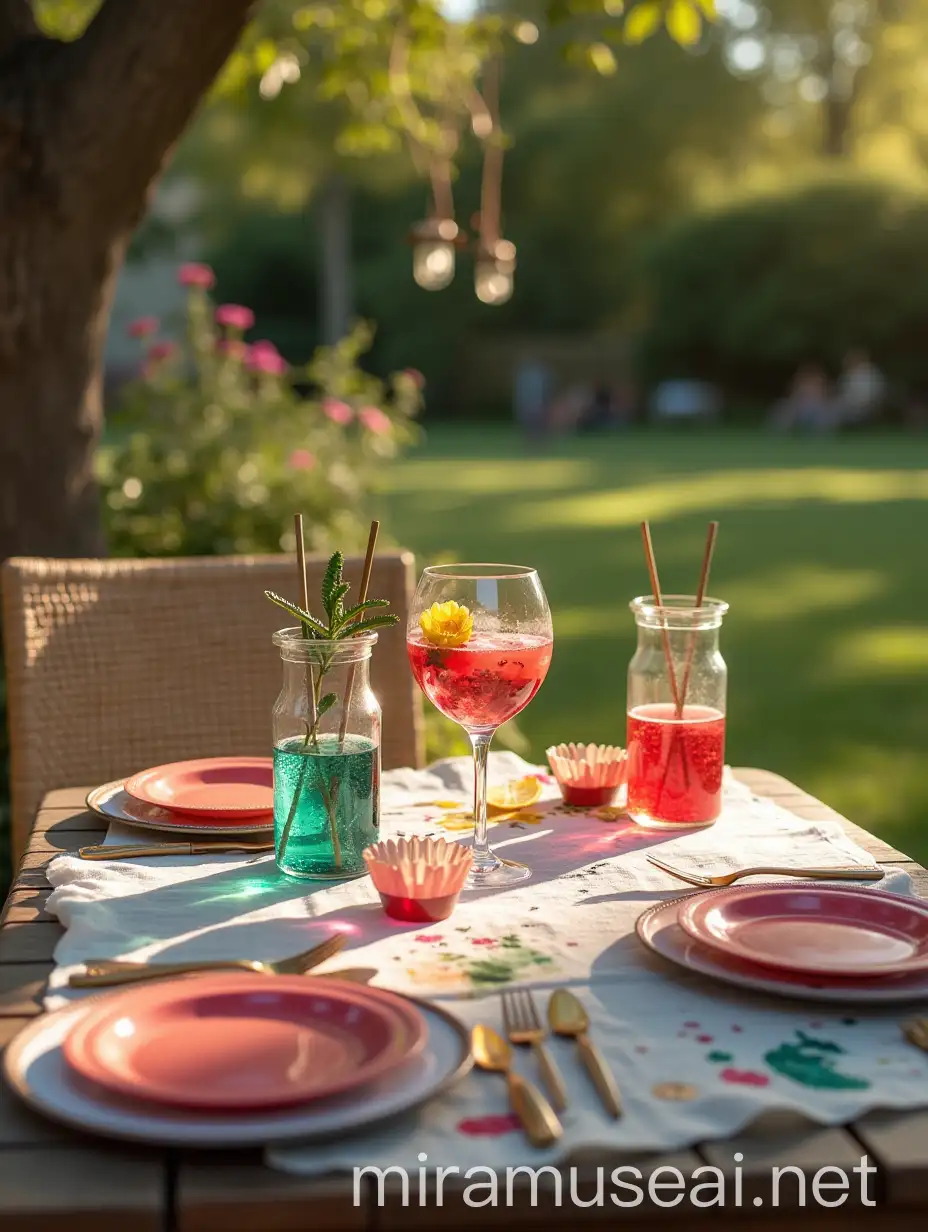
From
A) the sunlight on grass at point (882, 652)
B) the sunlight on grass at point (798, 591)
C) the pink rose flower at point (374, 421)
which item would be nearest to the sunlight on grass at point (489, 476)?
the sunlight on grass at point (798, 591)

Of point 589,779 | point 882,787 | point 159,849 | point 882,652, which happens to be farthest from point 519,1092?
point 882,652

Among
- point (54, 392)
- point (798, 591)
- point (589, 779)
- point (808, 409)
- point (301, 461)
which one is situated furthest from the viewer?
point (808, 409)

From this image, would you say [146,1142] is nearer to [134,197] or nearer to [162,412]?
[134,197]

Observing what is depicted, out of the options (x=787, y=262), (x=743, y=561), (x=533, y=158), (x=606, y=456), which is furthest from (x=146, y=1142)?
(x=533, y=158)

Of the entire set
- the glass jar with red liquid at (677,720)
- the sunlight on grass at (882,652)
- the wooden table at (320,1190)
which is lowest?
the sunlight on grass at (882,652)

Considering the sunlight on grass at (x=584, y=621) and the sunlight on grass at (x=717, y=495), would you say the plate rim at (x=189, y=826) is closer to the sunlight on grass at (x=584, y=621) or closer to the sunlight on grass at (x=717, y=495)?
the sunlight on grass at (x=584, y=621)

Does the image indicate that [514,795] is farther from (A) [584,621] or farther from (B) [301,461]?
(A) [584,621]

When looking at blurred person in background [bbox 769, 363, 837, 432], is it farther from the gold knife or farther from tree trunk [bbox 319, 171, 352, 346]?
the gold knife

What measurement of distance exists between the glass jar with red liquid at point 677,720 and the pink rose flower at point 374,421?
167 inches

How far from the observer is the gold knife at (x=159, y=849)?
4.86 ft

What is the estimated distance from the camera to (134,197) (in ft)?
10.2

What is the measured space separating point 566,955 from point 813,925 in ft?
0.70

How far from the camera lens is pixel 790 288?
1026 inches

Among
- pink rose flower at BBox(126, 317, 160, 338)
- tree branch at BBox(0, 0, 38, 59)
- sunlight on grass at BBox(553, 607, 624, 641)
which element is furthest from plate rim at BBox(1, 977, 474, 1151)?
sunlight on grass at BBox(553, 607, 624, 641)
